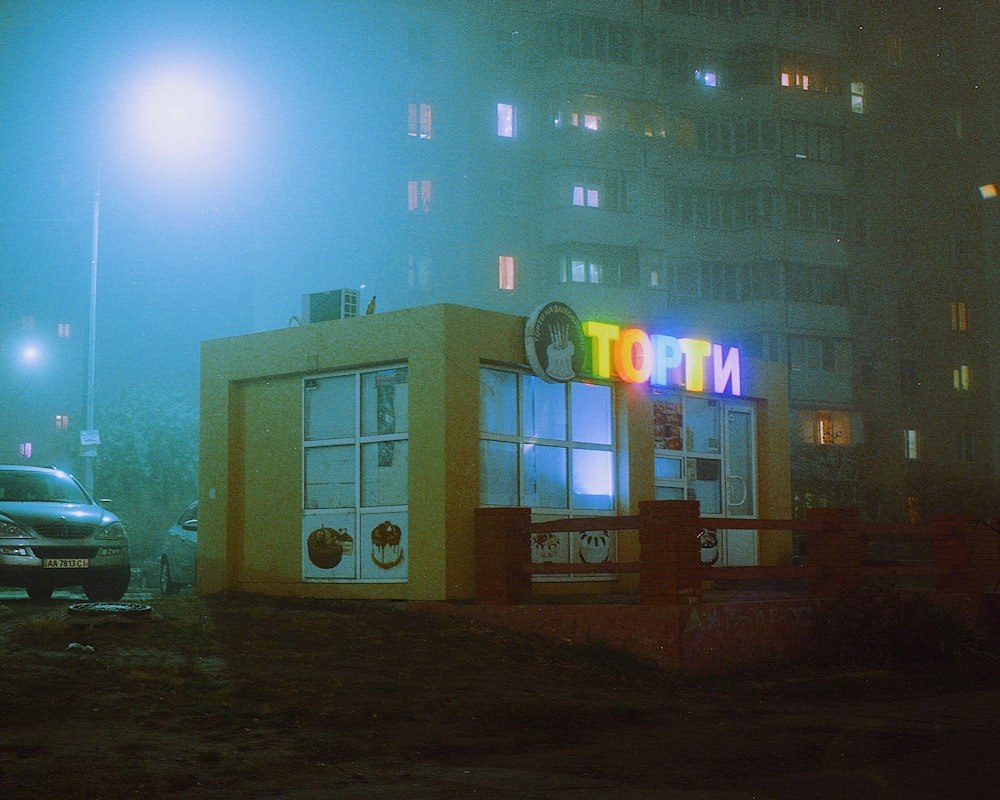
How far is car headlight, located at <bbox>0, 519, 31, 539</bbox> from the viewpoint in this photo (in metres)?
16.2

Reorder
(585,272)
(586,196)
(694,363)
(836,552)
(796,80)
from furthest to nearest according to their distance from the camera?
(796,80), (586,196), (585,272), (694,363), (836,552)

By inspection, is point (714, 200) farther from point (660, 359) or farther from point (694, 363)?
point (660, 359)

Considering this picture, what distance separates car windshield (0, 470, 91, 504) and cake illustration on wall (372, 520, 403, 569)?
4.86 meters

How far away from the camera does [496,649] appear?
13.2m

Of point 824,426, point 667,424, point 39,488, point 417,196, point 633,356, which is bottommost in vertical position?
point 39,488

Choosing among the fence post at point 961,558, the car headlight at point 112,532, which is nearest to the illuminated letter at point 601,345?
the fence post at point 961,558

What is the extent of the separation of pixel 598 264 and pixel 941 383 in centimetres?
1718

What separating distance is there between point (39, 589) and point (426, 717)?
904cm

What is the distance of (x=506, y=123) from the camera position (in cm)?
5509

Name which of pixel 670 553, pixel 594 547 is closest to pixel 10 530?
pixel 594 547

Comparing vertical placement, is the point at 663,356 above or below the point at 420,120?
below

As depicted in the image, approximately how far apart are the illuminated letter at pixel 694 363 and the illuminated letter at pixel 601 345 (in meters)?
1.70

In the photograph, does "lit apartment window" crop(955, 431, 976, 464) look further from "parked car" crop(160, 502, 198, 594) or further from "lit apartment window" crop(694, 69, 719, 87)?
"parked car" crop(160, 502, 198, 594)

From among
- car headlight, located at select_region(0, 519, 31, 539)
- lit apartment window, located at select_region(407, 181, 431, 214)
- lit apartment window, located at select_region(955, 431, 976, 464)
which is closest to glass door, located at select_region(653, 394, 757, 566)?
car headlight, located at select_region(0, 519, 31, 539)
